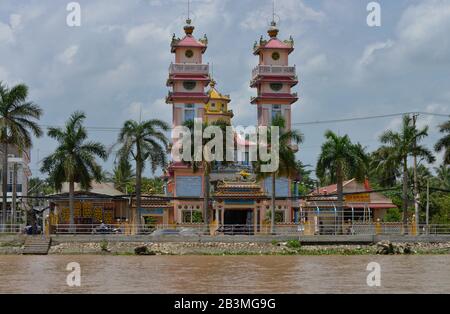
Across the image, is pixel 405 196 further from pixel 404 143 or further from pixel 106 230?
pixel 106 230

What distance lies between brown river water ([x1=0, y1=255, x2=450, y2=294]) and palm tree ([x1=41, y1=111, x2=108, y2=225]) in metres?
12.0

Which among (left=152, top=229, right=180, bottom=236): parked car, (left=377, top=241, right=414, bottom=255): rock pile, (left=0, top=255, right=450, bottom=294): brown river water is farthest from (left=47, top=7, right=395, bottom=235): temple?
(left=0, top=255, right=450, bottom=294): brown river water

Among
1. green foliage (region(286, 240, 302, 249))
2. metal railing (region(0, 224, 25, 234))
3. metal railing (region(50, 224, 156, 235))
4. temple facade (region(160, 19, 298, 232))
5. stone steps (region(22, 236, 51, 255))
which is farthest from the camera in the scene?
temple facade (region(160, 19, 298, 232))

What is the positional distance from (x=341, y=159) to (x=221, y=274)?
2962 centimetres

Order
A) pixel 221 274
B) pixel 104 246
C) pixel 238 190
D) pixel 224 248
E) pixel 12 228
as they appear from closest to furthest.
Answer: pixel 221 274, pixel 104 246, pixel 224 248, pixel 12 228, pixel 238 190

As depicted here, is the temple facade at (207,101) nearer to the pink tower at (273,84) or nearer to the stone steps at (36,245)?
the pink tower at (273,84)

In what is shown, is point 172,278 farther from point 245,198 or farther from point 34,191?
point 34,191

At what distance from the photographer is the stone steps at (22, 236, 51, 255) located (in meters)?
55.0

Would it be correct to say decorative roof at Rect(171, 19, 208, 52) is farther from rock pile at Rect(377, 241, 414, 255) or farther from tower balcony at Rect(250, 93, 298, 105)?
rock pile at Rect(377, 241, 414, 255)

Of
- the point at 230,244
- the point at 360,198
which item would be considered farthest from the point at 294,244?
the point at 360,198

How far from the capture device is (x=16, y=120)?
61906 millimetres

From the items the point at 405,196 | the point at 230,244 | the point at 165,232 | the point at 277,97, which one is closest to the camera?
the point at 230,244

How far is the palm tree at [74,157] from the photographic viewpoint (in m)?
63.3
